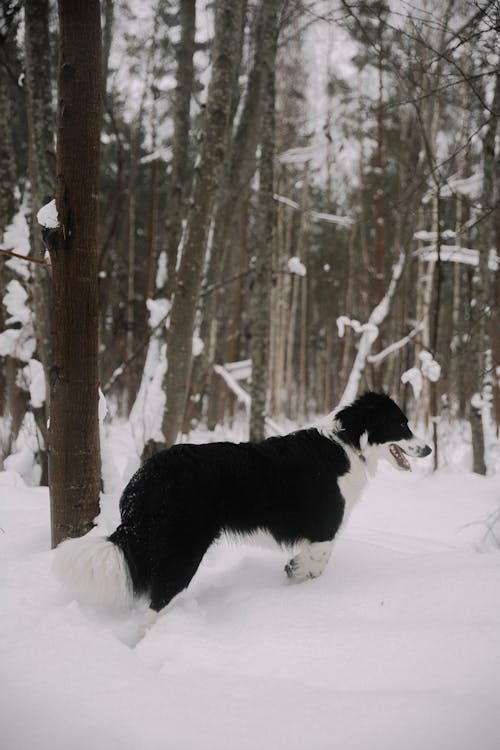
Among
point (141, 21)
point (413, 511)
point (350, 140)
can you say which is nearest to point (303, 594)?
point (413, 511)

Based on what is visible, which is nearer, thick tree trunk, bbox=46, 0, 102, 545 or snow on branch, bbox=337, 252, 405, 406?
thick tree trunk, bbox=46, 0, 102, 545

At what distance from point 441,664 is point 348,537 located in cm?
186

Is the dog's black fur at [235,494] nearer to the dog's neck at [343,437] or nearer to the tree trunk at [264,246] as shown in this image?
the dog's neck at [343,437]

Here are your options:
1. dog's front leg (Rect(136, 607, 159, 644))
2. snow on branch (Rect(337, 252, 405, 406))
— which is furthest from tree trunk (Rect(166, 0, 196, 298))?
dog's front leg (Rect(136, 607, 159, 644))

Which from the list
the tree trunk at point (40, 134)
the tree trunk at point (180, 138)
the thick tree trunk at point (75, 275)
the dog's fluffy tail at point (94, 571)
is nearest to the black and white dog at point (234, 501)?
the dog's fluffy tail at point (94, 571)

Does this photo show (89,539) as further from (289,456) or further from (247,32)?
(247,32)

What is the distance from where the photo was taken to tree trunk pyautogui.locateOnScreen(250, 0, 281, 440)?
19.8 feet

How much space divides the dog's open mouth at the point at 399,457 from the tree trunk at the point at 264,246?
3078mm

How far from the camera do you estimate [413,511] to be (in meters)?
5.40

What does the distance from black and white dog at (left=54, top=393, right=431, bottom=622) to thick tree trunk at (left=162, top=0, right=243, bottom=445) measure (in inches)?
64.8

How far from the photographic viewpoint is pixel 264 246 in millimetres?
6305

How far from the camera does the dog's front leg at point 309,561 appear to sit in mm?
2869

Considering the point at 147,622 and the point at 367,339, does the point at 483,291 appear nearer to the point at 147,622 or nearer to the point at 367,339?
the point at 367,339

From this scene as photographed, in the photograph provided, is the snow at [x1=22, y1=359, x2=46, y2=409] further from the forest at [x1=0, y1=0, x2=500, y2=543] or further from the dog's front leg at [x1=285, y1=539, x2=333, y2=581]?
the dog's front leg at [x1=285, y1=539, x2=333, y2=581]
